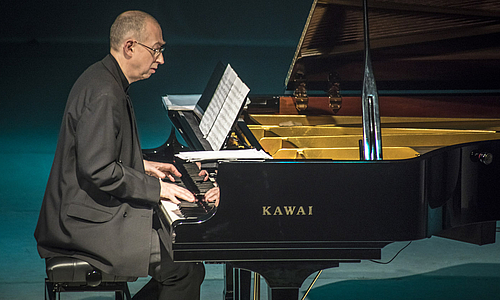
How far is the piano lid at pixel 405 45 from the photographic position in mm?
2832

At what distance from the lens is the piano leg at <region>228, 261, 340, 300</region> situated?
1.75 metres

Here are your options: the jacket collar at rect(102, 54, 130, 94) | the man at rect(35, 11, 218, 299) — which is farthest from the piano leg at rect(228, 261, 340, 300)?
the jacket collar at rect(102, 54, 130, 94)

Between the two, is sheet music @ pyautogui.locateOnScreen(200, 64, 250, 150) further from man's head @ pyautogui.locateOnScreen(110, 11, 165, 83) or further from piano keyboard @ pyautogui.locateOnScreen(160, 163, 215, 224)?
man's head @ pyautogui.locateOnScreen(110, 11, 165, 83)

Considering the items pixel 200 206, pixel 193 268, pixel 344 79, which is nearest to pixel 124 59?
pixel 200 206

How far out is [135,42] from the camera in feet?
6.79

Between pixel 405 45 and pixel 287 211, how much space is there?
69.2 inches

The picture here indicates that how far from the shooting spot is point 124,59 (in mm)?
2107

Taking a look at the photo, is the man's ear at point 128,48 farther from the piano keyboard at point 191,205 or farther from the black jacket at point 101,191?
the piano keyboard at point 191,205

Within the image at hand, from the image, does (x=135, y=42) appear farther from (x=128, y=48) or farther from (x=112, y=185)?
(x=112, y=185)

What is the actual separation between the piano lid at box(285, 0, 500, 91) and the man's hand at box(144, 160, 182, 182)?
3.16 ft

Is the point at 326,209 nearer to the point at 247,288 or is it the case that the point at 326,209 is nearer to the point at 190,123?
the point at 247,288

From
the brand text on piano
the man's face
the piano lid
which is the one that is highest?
the piano lid

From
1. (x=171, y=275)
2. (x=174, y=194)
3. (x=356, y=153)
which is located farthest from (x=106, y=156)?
(x=356, y=153)

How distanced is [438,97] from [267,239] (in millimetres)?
2057
